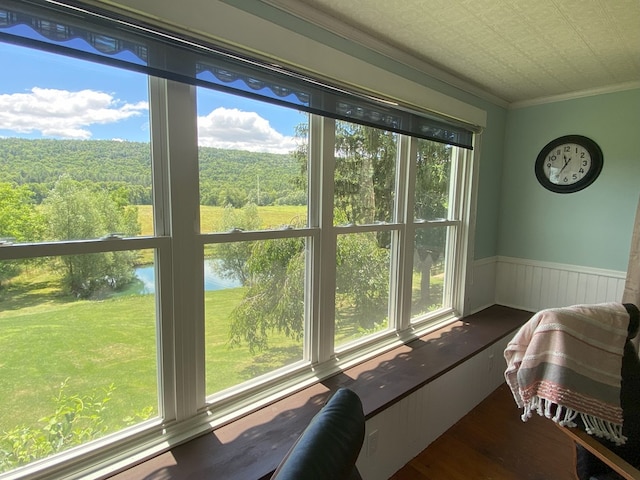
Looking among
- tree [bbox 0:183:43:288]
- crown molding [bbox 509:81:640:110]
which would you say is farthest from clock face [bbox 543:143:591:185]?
tree [bbox 0:183:43:288]

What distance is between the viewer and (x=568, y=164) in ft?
9.10

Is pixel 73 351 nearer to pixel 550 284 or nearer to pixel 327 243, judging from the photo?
pixel 327 243

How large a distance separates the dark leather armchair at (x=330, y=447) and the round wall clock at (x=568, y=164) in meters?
2.88

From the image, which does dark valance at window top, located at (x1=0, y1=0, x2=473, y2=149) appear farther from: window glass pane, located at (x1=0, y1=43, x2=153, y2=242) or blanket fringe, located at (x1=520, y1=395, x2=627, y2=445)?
blanket fringe, located at (x1=520, y1=395, x2=627, y2=445)

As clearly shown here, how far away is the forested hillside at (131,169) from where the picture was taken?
104 centimetres

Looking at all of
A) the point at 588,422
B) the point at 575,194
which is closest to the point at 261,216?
the point at 588,422

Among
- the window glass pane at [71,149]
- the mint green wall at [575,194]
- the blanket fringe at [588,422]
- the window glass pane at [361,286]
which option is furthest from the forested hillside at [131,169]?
the mint green wall at [575,194]

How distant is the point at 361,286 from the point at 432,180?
3.30 ft

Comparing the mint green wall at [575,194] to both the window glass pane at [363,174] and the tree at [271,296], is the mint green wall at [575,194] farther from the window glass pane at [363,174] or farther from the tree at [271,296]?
the tree at [271,296]

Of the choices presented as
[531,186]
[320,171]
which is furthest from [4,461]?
[531,186]

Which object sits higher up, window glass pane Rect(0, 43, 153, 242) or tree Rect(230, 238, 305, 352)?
window glass pane Rect(0, 43, 153, 242)

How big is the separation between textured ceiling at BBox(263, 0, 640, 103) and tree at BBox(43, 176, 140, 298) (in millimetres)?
1040

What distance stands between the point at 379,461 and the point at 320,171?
1.45 m

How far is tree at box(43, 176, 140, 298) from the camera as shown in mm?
1103
